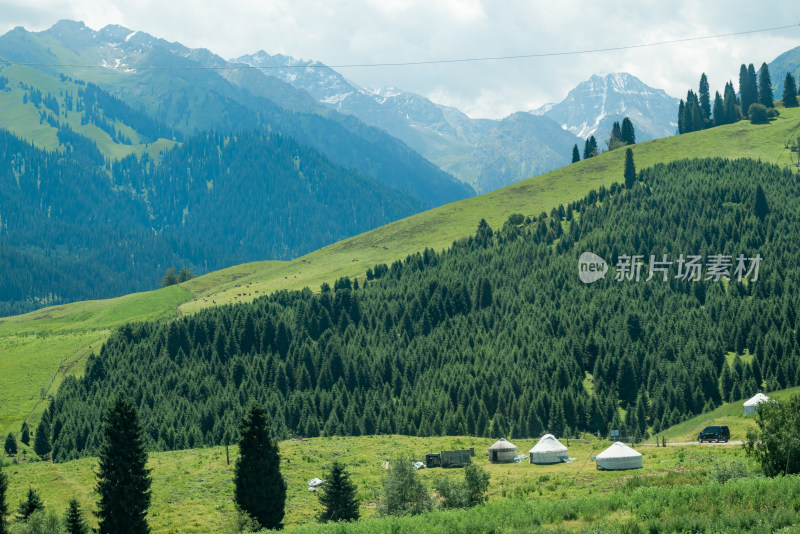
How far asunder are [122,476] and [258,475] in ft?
34.8

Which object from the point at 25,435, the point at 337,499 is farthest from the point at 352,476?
the point at 25,435

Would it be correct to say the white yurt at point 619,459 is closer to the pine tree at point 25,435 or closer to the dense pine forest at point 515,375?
the dense pine forest at point 515,375

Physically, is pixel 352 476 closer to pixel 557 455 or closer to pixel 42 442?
pixel 557 455

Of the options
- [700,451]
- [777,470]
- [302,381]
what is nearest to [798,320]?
[700,451]

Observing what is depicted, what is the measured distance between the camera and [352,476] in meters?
94.0

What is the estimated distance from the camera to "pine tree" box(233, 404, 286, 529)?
68812 millimetres

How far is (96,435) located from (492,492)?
99.2 meters

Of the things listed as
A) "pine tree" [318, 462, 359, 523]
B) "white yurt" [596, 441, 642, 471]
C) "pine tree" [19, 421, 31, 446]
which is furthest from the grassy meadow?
"pine tree" [19, 421, 31, 446]

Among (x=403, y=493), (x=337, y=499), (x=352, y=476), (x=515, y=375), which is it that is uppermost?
(x=515, y=375)

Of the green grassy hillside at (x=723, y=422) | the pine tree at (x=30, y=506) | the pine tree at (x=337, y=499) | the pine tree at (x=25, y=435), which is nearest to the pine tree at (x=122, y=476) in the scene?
the pine tree at (x=30, y=506)

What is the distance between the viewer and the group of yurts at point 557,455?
8662cm

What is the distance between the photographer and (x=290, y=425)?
16162 cm

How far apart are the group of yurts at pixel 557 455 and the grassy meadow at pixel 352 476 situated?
1383mm

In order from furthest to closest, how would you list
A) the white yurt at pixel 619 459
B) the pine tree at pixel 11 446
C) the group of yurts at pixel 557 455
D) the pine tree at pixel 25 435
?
the pine tree at pixel 25 435
the pine tree at pixel 11 446
the group of yurts at pixel 557 455
the white yurt at pixel 619 459
